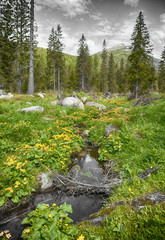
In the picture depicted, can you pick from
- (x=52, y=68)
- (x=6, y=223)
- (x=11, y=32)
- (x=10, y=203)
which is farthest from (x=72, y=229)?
(x=52, y=68)

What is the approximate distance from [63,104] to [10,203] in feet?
39.5

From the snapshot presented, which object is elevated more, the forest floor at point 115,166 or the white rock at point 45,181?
the forest floor at point 115,166

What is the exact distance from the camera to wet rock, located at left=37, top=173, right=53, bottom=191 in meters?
4.10

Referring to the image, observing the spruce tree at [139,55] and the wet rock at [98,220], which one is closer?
the wet rock at [98,220]

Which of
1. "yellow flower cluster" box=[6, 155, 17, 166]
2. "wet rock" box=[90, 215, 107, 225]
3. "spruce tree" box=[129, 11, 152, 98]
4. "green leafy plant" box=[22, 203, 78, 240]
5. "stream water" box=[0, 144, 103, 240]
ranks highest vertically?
"spruce tree" box=[129, 11, 152, 98]

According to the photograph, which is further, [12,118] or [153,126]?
[12,118]

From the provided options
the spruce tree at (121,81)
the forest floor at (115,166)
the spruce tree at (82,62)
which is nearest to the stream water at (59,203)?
the forest floor at (115,166)

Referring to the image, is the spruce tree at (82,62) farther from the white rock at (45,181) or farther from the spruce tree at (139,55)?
the white rock at (45,181)

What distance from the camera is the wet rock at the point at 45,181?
162 inches

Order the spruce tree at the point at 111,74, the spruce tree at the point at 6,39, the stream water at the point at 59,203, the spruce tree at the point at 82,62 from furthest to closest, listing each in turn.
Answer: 1. the spruce tree at the point at 111,74
2. the spruce tree at the point at 82,62
3. the spruce tree at the point at 6,39
4. the stream water at the point at 59,203

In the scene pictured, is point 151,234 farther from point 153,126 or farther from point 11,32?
point 11,32

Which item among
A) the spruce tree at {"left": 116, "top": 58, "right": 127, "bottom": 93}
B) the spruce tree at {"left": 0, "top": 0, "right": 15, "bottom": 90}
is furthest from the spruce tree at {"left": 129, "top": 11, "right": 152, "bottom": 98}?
the spruce tree at {"left": 116, "top": 58, "right": 127, "bottom": 93}

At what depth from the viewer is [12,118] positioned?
7.96 meters

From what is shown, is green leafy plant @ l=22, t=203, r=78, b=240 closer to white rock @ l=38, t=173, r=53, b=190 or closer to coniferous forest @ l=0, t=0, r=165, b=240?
coniferous forest @ l=0, t=0, r=165, b=240
